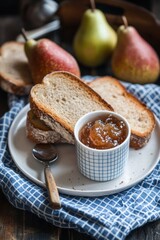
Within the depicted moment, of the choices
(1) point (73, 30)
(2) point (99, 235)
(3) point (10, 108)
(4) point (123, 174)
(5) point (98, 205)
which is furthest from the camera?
(1) point (73, 30)

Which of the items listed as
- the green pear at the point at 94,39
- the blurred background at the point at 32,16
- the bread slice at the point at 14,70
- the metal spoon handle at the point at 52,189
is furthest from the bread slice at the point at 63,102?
the blurred background at the point at 32,16

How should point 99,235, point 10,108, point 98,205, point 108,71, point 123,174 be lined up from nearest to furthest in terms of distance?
point 99,235 → point 98,205 → point 123,174 → point 10,108 → point 108,71

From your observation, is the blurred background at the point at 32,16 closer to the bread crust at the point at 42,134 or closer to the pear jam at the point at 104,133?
the bread crust at the point at 42,134

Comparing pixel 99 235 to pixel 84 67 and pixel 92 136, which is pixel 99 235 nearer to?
pixel 92 136

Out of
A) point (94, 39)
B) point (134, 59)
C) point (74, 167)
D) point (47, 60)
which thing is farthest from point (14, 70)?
point (74, 167)

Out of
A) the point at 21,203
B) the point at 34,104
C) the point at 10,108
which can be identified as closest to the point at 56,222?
the point at 21,203

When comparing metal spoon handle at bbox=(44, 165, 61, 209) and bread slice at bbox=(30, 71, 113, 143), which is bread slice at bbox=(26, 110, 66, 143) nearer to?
bread slice at bbox=(30, 71, 113, 143)
